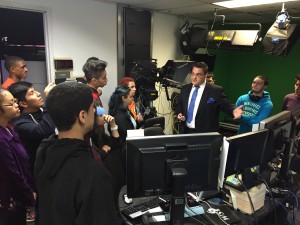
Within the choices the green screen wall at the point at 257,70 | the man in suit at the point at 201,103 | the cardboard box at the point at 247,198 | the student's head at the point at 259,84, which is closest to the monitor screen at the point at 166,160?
the cardboard box at the point at 247,198

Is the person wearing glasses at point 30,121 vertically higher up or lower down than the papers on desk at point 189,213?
higher up

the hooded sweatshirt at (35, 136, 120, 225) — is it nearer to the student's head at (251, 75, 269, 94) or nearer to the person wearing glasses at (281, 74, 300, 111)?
the student's head at (251, 75, 269, 94)

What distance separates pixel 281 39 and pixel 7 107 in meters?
3.41

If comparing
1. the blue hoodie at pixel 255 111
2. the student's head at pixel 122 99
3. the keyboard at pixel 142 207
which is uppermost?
the student's head at pixel 122 99

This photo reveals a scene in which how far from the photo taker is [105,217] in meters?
0.94

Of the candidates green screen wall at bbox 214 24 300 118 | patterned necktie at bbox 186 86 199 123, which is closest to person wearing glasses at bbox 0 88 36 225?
patterned necktie at bbox 186 86 199 123

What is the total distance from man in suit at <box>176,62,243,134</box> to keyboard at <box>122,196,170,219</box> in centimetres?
145

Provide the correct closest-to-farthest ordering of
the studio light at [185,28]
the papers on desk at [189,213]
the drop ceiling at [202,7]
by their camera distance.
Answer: the papers on desk at [189,213] < the drop ceiling at [202,7] < the studio light at [185,28]

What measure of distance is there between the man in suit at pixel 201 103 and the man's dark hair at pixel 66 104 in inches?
78.2

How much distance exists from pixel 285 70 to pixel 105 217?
5.43 meters

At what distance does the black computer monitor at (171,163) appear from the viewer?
126 cm

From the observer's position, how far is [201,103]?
9.45ft

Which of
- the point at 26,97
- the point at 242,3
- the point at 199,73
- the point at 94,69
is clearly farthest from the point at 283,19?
the point at 26,97

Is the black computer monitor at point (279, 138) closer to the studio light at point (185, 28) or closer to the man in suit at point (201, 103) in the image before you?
the man in suit at point (201, 103)
